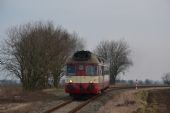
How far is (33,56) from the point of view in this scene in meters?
47.8

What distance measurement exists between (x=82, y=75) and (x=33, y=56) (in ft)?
60.3

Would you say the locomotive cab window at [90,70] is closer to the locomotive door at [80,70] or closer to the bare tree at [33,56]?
the locomotive door at [80,70]

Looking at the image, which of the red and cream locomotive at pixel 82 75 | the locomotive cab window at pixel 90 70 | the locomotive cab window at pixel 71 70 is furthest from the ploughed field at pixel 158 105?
the locomotive cab window at pixel 71 70

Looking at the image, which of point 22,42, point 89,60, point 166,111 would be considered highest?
point 22,42

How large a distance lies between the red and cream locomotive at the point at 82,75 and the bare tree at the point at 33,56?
1680 cm

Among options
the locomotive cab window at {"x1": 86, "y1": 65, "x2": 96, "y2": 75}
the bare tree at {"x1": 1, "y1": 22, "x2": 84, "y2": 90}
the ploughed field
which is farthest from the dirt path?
the bare tree at {"x1": 1, "y1": 22, "x2": 84, "y2": 90}

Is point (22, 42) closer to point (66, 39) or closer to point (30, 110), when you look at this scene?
point (66, 39)

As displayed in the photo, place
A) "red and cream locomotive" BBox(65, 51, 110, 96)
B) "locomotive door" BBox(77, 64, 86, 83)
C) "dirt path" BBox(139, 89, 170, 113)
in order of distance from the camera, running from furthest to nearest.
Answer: "locomotive door" BBox(77, 64, 86, 83) < "red and cream locomotive" BBox(65, 51, 110, 96) < "dirt path" BBox(139, 89, 170, 113)

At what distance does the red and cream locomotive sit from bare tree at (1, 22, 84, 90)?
16.8 m

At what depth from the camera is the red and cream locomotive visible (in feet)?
98.7

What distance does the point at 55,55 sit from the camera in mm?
51438

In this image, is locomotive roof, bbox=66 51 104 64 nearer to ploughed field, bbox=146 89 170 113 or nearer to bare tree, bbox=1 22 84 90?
ploughed field, bbox=146 89 170 113

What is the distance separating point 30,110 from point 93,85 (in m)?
8.70

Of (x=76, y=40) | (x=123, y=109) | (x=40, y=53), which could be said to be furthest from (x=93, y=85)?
(x=76, y=40)
